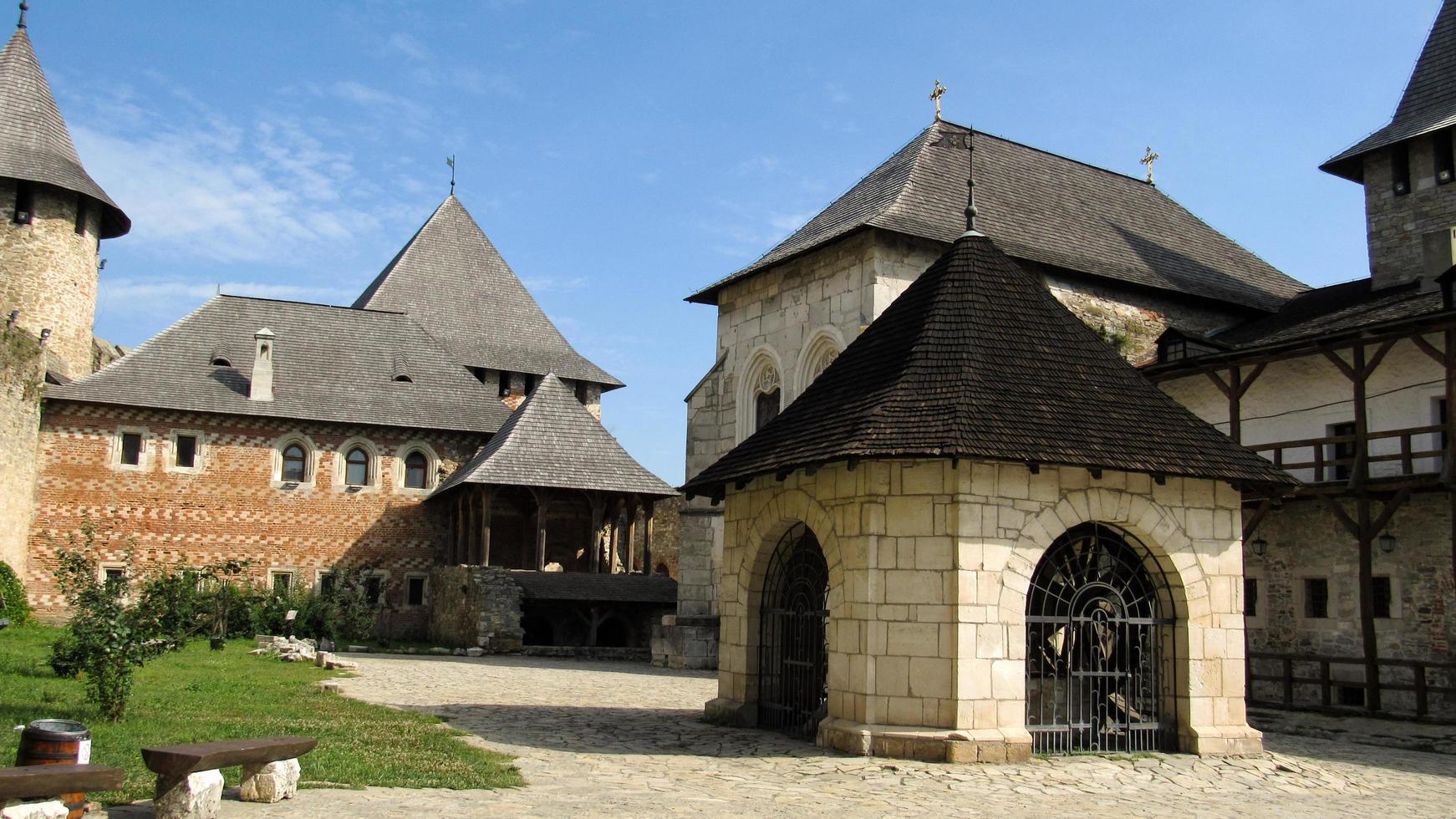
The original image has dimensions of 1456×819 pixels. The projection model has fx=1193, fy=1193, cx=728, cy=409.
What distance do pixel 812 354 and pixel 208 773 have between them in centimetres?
1420

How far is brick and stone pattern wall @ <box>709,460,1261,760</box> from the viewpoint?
920cm

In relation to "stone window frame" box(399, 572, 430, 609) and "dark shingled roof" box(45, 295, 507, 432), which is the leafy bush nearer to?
"dark shingled roof" box(45, 295, 507, 432)

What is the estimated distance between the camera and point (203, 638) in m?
21.1

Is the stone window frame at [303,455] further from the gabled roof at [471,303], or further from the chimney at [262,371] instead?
the gabled roof at [471,303]

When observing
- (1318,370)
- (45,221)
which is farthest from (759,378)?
(45,221)

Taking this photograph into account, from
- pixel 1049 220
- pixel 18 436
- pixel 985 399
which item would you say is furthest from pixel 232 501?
pixel 985 399

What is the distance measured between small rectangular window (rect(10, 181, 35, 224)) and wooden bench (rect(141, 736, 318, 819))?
78.5 ft

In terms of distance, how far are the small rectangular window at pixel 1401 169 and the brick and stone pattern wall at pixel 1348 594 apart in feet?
24.2

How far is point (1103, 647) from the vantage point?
1044 centimetres

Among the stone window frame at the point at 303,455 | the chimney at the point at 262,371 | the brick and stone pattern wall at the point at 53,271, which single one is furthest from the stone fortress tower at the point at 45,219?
the stone window frame at the point at 303,455

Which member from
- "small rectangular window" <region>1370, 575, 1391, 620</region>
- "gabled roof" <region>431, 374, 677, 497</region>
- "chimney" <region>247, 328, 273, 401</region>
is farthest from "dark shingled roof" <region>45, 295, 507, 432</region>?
"small rectangular window" <region>1370, 575, 1391, 620</region>

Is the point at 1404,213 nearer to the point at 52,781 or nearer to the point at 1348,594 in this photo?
the point at 1348,594

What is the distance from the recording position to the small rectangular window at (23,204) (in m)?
26.0

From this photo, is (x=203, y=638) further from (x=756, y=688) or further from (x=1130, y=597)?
(x=1130, y=597)
